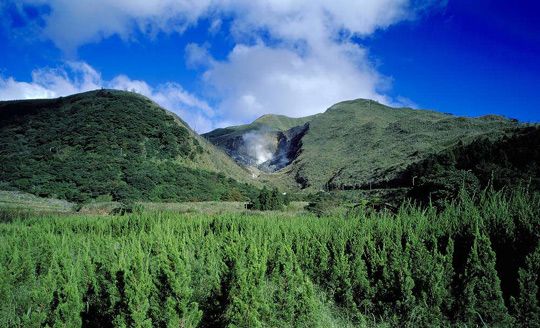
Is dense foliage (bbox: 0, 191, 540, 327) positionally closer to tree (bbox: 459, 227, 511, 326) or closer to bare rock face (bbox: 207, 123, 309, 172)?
tree (bbox: 459, 227, 511, 326)

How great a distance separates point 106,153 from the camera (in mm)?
54281

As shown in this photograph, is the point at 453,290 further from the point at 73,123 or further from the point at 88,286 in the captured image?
the point at 73,123

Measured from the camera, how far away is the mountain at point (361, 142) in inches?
2564

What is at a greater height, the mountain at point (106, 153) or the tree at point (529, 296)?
the mountain at point (106, 153)

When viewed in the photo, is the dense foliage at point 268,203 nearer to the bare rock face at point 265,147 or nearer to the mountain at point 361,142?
the mountain at point 361,142

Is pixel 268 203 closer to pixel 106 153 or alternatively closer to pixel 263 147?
pixel 106 153

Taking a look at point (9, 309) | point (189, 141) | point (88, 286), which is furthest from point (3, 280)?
point (189, 141)

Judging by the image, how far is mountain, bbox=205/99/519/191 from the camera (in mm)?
65125

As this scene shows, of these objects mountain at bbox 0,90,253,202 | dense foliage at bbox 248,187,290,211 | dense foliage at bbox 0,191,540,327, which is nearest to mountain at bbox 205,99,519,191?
dense foliage at bbox 248,187,290,211

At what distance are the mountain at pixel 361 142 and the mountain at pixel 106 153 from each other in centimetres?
2247

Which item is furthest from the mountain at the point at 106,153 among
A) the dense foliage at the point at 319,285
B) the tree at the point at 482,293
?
the tree at the point at 482,293

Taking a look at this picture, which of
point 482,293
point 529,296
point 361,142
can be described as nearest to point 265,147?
point 361,142

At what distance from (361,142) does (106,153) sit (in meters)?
71.1

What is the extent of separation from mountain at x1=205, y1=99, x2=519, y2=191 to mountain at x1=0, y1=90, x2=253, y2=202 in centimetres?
2247
